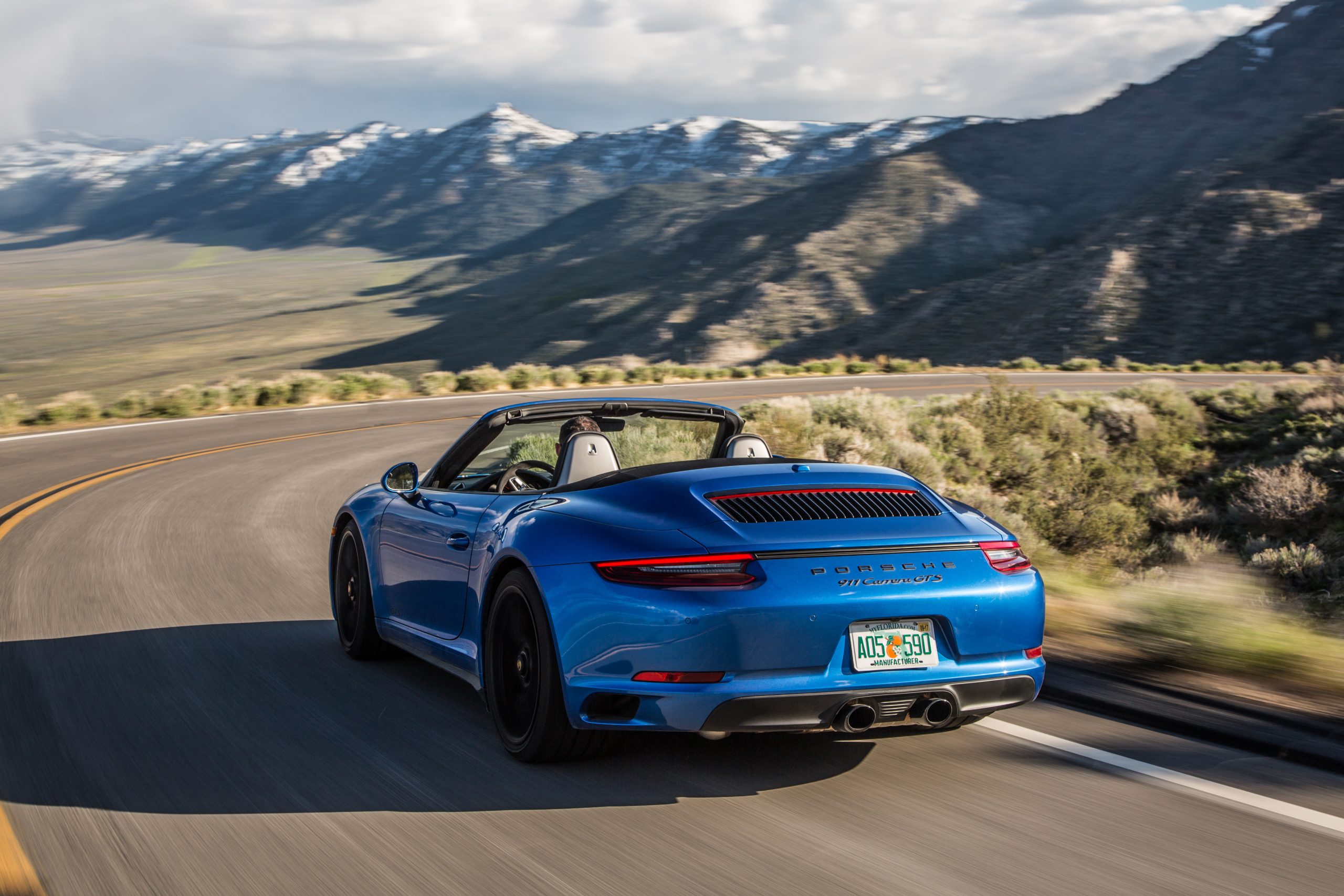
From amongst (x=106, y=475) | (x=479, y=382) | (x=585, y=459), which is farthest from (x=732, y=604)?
(x=479, y=382)

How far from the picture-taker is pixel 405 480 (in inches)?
226

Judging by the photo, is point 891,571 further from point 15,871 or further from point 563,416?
point 15,871

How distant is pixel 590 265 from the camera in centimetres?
12600

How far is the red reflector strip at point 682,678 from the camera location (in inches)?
147

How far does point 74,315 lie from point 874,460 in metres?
138

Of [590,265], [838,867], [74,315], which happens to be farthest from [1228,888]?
[74,315]

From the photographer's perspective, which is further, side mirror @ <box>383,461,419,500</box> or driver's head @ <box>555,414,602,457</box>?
side mirror @ <box>383,461,419,500</box>

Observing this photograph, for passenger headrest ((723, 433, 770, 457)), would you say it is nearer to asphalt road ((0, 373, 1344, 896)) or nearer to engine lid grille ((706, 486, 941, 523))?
engine lid grille ((706, 486, 941, 523))

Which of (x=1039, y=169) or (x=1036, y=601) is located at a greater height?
(x=1039, y=169)

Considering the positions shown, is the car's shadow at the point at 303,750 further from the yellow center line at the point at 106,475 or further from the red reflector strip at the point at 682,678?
the yellow center line at the point at 106,475

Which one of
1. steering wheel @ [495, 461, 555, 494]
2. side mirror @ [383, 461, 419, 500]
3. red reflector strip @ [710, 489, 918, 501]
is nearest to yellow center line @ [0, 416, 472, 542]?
side mirror @ [383, 461, 419, 500]

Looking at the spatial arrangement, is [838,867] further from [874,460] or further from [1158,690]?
[874,460]

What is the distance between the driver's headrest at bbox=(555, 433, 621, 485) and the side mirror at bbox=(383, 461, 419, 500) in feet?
3.42

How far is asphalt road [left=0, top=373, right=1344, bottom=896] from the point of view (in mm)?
3391
